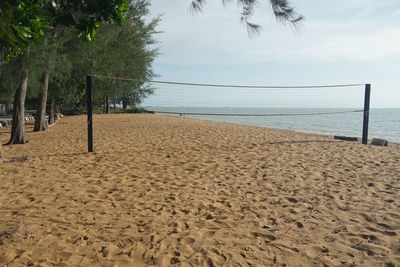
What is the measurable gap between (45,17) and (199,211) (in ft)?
9.10

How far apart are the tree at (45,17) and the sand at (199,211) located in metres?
1.76

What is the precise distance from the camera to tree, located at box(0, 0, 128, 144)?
216 centimetres

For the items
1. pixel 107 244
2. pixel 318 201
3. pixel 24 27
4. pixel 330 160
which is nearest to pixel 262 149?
pixel 330 160

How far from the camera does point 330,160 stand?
8.05 m

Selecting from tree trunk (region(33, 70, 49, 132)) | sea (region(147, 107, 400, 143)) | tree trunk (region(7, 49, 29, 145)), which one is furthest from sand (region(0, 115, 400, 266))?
tree trunk (region(33, 70, 49, 132))

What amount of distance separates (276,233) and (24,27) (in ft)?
9.15

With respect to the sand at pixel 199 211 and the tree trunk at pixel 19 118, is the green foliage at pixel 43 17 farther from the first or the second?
the tree trunk at pixel 19 118

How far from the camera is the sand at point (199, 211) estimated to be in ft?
10.6

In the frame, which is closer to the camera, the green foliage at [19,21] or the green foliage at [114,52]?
the green foliage at [19,21]

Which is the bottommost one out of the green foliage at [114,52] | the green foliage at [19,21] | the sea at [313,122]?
the sea at [313,122]

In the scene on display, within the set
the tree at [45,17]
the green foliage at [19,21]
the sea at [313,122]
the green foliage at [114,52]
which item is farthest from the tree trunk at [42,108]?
the green foliage at [19,21]

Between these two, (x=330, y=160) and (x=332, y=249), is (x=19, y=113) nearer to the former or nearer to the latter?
(x=330, y=160)

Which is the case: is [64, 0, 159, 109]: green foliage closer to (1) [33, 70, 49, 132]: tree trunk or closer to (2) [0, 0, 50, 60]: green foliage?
(1) [33, 70, 49, 132]: tree trunk

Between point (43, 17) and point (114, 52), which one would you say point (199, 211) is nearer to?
point (43, 17)
